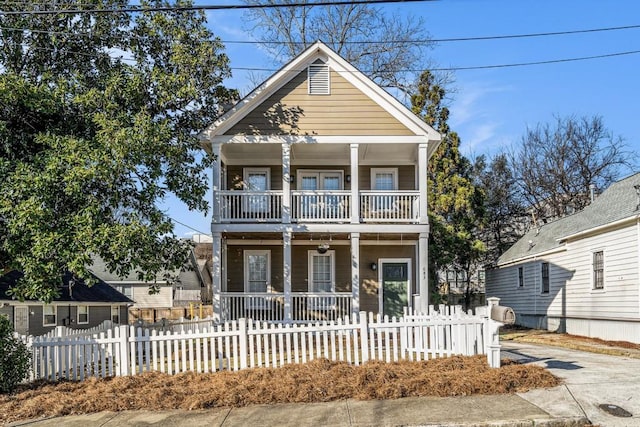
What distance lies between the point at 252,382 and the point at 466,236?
58.1 ft

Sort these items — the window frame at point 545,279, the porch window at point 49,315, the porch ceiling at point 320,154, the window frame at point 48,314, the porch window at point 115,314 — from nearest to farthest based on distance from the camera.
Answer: the porch ceiling at point 320,154
the window frame at point 48,314
the porch window at point 49,315
the window frame at point 545,279
the porch window at point 115,314

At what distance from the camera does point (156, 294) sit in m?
34.2

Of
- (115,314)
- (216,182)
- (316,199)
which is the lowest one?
(115,314)

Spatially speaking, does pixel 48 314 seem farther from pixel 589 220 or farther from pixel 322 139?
pixel 589 220

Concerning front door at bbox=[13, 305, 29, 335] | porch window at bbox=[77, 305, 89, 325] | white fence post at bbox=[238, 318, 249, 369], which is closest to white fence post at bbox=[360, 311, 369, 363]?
white fence post at bbox=[238, 318, 249, 369]

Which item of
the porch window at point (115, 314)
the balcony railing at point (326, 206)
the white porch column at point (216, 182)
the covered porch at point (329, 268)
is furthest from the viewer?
the porch window at point (115, 314)

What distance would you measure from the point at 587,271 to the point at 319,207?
8848 millimetres

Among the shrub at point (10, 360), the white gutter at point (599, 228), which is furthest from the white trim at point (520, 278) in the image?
the shrub at point (10, 360)

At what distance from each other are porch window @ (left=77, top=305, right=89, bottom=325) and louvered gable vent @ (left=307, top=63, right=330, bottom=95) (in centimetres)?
1373

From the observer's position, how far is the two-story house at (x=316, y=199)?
1691 centimetres

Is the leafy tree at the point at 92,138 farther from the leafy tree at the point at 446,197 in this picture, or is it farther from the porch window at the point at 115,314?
the porch window at the point at 115,314

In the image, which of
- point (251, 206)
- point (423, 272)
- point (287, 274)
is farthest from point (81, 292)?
point (423, 272)

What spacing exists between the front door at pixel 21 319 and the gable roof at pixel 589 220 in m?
17.4

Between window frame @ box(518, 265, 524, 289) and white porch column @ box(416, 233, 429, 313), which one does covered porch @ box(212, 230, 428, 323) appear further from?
window frame @ box(518, 265, 524, 289)
